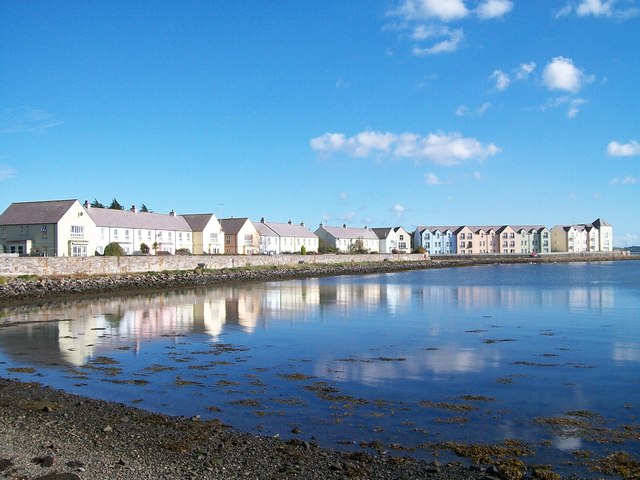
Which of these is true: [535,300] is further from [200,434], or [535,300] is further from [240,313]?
[200,434]

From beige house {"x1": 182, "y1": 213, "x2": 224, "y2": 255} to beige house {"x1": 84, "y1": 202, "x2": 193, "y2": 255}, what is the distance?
0.88 m

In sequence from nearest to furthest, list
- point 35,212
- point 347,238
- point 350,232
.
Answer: point 35,212, point 347,238, point 350,232

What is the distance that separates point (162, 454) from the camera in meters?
8.58

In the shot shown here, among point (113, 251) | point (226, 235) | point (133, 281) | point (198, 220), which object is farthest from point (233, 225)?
point (133, 281)

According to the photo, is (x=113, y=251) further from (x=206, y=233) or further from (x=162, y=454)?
(x=162, y=454)

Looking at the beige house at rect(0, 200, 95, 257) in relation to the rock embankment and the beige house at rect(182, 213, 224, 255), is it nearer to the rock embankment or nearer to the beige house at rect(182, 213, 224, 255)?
the rock embankment

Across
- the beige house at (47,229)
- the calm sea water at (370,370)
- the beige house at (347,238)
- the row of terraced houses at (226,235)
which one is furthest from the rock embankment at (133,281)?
the beige house at (347,238)

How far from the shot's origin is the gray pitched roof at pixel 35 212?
55.0 metres

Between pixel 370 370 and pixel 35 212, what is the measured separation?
1992 inches

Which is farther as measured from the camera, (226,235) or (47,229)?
(226,235)

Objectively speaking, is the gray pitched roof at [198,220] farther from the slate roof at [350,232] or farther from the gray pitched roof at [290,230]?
the slate roof at [350,232]

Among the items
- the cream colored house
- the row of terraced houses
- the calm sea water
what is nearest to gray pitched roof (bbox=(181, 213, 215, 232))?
the row of terraced houses

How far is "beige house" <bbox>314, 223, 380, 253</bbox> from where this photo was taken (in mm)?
111625

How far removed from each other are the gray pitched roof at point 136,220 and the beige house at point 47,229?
4.25 meters
